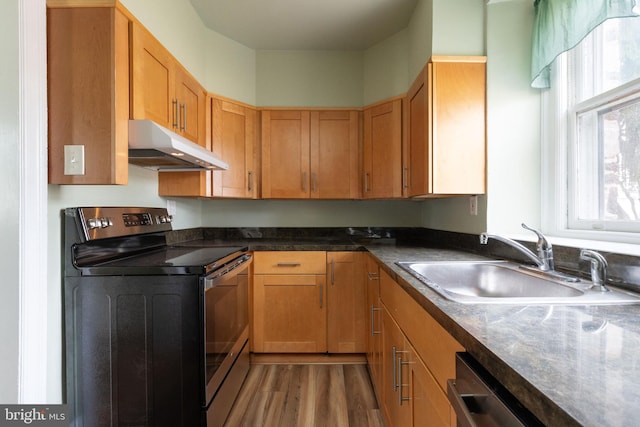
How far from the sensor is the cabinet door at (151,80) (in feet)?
4.47

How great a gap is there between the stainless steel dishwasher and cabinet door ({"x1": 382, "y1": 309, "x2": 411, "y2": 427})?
52 centimetres

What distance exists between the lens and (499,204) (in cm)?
167

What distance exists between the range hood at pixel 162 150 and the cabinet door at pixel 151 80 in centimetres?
11

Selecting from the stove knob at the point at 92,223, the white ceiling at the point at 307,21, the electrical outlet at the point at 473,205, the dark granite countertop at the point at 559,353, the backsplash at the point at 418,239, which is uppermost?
the white ceiling at the point at 307,21

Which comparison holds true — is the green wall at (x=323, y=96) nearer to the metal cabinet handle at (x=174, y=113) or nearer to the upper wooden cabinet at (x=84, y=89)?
the upper wooden cabinet at (x=84, y=89)

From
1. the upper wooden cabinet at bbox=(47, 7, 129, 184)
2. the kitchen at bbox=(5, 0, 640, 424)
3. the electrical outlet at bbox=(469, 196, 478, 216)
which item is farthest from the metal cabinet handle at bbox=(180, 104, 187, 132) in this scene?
the electrical outlet at bbox=(469, 196, 478, 216)

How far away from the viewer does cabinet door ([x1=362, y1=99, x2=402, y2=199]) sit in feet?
7.51

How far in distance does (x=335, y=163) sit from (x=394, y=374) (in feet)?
5.54

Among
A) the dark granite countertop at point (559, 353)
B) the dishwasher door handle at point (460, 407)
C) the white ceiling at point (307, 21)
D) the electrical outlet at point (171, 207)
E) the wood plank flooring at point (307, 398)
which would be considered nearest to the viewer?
the dark granite countertop at point (559, 353)

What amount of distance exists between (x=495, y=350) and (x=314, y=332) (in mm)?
1872

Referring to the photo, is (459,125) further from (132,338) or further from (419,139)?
(132,338)

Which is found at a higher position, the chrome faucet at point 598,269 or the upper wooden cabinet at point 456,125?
the upper wooden cabinet at point 456,125

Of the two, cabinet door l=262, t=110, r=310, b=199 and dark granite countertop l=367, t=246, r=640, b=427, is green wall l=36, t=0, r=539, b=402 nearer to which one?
cabinet door l=262, t=110, r=310, b=199

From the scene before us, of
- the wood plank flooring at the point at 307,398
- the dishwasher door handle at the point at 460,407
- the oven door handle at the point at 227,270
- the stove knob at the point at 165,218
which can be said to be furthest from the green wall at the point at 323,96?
the dishwasher door handle at the point at 460,407
